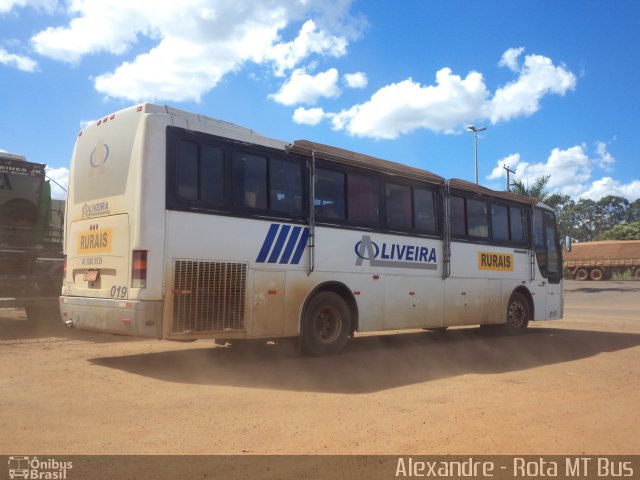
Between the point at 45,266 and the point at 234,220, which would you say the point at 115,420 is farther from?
the point at 45,266

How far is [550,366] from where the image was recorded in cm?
845

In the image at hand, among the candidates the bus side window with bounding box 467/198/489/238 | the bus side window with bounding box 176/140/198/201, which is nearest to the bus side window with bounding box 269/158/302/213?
the bus side window with bounding box 176/140/198/201

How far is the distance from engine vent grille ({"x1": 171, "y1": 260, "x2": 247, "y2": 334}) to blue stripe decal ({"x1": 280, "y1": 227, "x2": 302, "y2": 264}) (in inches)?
28.5

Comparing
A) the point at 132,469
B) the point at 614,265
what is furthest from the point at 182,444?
the point at 614,265

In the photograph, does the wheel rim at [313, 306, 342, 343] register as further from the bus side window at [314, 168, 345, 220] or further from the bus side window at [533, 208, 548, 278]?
the bus side window at [533, 208, 548, 278]

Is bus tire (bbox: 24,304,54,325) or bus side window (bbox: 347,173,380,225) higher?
bus side window (bbox: 347,173,380,225)

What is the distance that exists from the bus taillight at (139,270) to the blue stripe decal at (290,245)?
6.79 ft

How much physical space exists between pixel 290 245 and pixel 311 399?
2765 millimetres

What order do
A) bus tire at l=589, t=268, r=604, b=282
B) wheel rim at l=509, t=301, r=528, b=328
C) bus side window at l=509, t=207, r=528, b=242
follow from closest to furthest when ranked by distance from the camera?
wheel rim at l=509, t=301, r=528, b=328 < bus side window at l=509, t=207, r=528, b=242 < bus tire at l=589, t=268, r=604, b=282

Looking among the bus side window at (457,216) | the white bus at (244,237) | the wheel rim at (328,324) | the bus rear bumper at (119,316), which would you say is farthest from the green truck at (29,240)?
the bus side window at (457,216)

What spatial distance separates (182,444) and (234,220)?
3.67 m

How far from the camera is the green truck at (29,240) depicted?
1084cm

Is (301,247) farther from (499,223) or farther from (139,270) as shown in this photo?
(499,223)

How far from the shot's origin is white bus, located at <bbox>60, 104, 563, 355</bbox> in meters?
6.91
